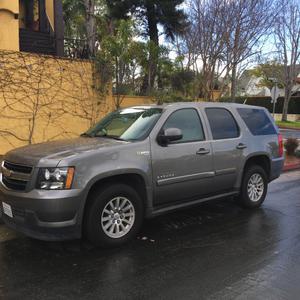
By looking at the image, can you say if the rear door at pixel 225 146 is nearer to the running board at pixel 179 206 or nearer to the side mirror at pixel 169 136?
the running board at pixel 179 206

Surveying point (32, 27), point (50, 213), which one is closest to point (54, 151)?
point (50, 213)

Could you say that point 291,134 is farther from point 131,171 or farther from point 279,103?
point 131,171

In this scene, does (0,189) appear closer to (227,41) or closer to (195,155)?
(195,155)

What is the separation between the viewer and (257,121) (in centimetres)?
709

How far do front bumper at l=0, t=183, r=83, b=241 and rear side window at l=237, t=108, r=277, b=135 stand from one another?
344cm

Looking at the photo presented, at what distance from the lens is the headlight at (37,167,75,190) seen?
4578 mm

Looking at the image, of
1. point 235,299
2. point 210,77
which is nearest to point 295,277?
point 235,299

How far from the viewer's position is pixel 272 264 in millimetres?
4488

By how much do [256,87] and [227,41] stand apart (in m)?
54.5

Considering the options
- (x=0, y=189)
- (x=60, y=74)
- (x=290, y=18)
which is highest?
(x=290, y=18)

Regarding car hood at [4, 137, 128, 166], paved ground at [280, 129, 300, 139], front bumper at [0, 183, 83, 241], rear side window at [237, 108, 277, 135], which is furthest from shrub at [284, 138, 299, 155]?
front bumper at [0, 183, 83, 241]

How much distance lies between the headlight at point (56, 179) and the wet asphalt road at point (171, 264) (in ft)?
2.73

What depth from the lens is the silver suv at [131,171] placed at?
4.61 metres

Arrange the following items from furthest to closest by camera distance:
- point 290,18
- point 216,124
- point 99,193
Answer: point 290,18
point 216,124
point 99,193
